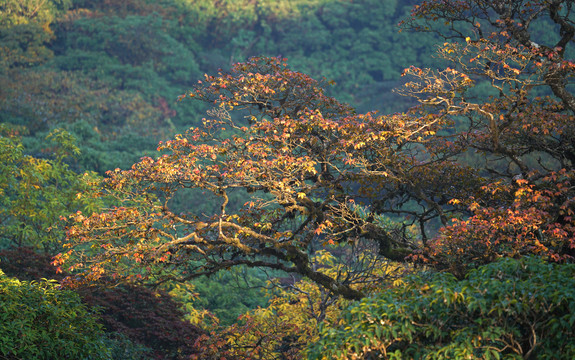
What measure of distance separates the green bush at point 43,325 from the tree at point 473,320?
347 centimetres

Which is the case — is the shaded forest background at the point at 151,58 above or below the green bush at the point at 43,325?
below

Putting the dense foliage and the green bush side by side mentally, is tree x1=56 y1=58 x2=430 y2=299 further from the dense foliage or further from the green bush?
the dense foliage

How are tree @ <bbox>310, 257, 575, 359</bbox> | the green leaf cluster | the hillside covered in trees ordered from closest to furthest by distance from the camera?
tree @ <bbox>310, 257, 575, 359</bbox> → the hillside covered in trees → the green leaf cluster

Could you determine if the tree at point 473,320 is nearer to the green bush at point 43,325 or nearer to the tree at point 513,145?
the tree at point 513,145

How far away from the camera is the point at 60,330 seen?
25.3ft

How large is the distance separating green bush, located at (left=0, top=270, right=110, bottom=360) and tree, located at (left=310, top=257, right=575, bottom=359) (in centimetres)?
347

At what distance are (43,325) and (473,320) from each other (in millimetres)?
5223

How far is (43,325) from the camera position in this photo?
25.4ft

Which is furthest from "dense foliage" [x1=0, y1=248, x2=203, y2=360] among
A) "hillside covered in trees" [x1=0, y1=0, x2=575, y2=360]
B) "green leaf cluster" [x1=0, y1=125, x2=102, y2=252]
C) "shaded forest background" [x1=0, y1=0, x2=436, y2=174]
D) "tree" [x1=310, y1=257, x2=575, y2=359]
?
"shaded forest background" [x1=0, y1=0, x2=436, y2=174]

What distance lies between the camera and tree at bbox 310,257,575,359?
559cm

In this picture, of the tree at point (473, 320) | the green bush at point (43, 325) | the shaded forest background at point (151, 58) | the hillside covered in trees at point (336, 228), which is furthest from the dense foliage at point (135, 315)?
the shaded forest background at point (151, 58)

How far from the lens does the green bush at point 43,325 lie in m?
7.25

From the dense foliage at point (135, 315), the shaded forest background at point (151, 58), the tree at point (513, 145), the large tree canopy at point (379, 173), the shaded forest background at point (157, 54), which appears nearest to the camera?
the tree at point (513, 145)

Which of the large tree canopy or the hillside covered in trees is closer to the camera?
the hillside covered in trees
